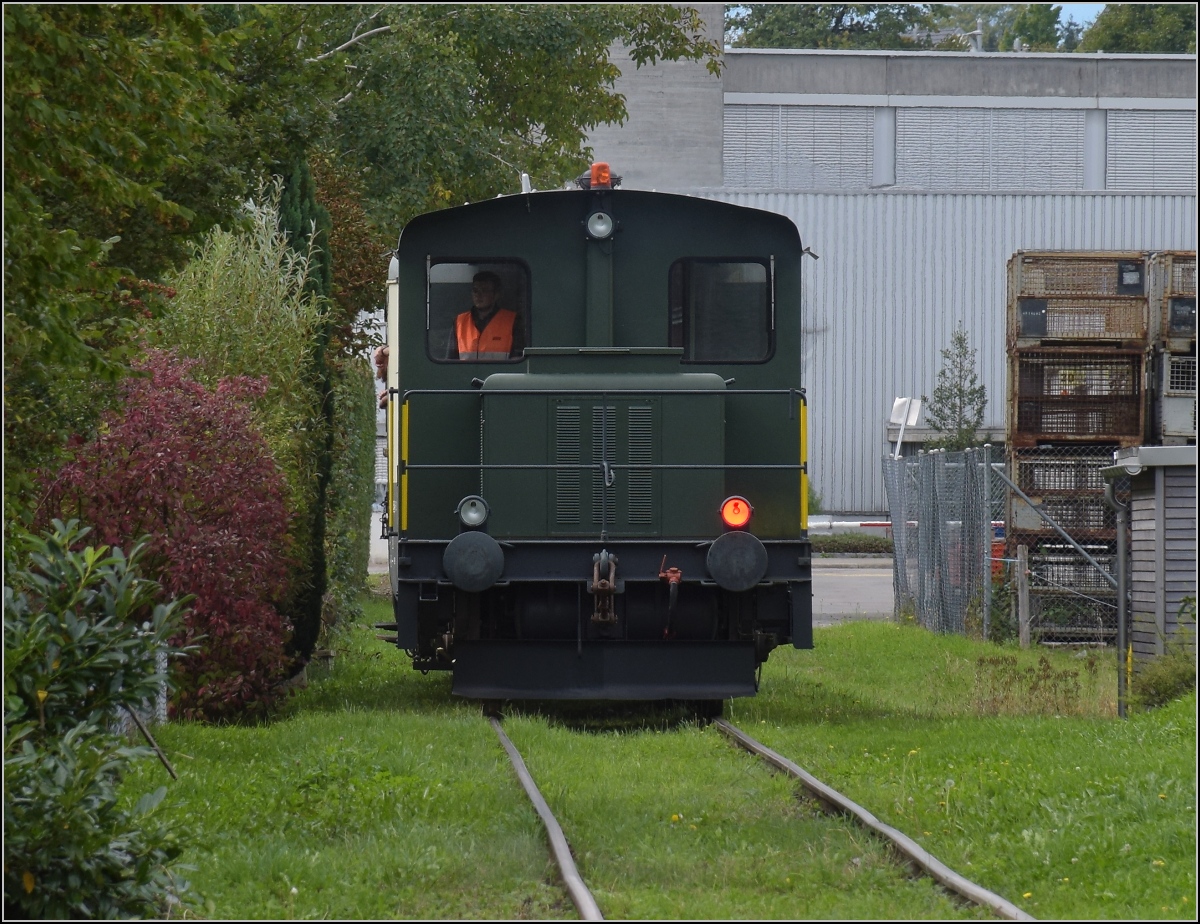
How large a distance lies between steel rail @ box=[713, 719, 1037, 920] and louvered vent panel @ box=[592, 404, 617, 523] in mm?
1996

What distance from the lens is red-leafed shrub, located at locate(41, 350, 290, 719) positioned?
9477 mm

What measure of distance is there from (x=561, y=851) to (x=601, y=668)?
4.13 meters

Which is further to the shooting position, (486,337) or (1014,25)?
(1014,25)

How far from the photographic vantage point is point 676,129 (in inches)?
1495

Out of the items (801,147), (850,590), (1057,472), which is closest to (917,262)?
(801,147)

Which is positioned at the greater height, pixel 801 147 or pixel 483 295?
pixel 801 147

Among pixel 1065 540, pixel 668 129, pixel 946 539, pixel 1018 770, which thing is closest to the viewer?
pixel 1018 770

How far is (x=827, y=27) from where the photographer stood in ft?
149

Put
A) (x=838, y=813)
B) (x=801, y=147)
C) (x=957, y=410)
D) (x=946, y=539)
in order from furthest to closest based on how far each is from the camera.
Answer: (x=801, y=147) < (x=957, y=410) < (x=946, y=539) < (x=838, y=813)

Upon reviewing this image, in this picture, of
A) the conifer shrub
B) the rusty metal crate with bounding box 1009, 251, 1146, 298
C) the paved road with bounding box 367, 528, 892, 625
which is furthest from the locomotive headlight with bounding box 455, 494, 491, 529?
the paved road with bounding box 367, 528, 892, 625

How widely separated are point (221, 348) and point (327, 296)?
8.73ft

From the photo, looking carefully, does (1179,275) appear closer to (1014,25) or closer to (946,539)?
(946,539)

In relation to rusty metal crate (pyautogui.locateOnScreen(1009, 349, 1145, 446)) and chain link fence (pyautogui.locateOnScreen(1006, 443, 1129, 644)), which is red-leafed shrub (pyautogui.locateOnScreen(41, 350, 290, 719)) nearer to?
chain link fence (pyautogui.locateOnScreen(1006, 443, 1129, 644))

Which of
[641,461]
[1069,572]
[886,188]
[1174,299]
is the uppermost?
[886,188]
